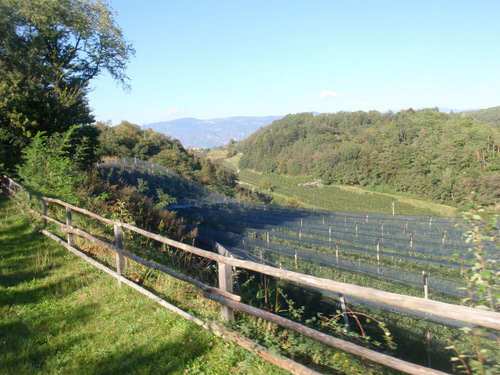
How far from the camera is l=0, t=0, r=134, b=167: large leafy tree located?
508 inches

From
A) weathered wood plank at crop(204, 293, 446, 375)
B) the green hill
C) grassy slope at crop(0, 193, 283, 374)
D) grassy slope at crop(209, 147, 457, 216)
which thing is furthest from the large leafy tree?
the green hill

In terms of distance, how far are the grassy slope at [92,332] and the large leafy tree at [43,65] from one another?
33.9 feet

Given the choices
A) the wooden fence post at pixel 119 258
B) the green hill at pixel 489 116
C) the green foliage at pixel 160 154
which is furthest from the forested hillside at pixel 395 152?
the green foliage at pixel 160 154

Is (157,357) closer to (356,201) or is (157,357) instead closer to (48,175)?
(48,175)

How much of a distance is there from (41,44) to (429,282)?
1567 cm

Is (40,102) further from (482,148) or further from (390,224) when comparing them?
(482,148)

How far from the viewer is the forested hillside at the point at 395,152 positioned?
119ft

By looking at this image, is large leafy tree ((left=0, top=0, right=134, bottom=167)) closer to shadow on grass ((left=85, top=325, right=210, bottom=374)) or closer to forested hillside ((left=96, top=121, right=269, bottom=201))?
shadow on grass ((left=85, top=325, right=210, bottom=374))

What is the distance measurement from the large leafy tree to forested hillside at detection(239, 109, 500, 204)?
46.1 ft

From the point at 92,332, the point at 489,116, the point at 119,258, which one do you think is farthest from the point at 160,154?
the point at 489,116

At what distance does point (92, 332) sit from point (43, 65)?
46.1 feet

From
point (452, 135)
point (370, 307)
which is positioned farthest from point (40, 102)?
point (452, 135)

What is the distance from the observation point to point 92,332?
3.25 meters

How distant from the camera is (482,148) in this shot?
3722 centimetres
